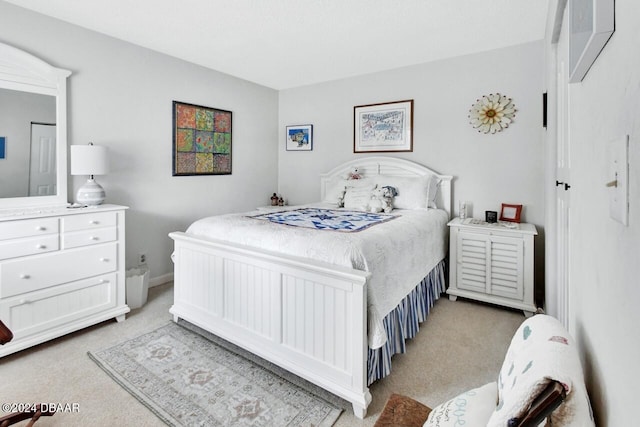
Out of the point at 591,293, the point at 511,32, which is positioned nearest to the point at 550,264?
the point at 591,293

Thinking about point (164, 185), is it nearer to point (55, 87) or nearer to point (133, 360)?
point (55, 87)

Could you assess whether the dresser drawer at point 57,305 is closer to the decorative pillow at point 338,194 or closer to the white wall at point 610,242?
the decorative pillow at point 338,194

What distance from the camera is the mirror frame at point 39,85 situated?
2.49m

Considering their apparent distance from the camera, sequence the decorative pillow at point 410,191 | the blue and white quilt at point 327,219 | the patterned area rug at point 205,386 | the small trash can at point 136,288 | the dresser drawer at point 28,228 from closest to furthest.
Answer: the patterned area rug at point 205,386, the dresser drawer at point 28,228, the blue and white quilt at point 327,219, the small trash can at point 136,288, the decorative pillow at point 410,191

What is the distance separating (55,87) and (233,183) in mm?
2062

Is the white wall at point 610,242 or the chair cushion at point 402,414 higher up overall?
the white wall at point 610,242

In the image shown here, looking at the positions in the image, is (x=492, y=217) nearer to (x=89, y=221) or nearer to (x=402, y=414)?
(x=402, y=414)

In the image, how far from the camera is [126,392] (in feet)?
6.19

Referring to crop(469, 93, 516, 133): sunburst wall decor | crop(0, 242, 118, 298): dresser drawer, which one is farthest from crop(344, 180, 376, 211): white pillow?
crop(0, 242, 118, 298): dresser drawer

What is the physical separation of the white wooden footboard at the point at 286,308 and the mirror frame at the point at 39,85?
117cm

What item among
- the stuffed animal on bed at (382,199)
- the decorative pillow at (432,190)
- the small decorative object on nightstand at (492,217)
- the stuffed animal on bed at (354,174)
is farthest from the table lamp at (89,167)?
the small decorative object on nightstand at (492,217)

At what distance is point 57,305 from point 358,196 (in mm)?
2727

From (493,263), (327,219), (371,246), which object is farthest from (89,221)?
(493,263)

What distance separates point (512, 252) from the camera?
2.92 meters
